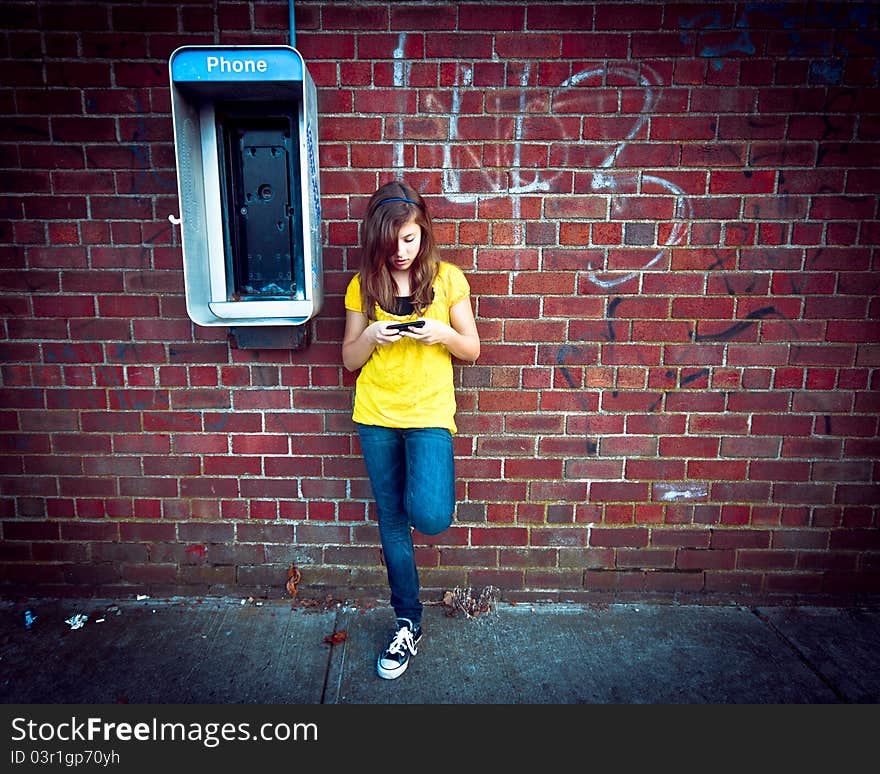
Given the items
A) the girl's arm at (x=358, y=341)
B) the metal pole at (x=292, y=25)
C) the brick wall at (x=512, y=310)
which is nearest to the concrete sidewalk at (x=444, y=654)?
the brick wall at (x=512, y=310)

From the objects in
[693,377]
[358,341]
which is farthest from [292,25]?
[693,377]

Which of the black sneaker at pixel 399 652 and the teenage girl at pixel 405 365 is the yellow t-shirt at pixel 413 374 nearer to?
the teenage girl at pixel 405 365

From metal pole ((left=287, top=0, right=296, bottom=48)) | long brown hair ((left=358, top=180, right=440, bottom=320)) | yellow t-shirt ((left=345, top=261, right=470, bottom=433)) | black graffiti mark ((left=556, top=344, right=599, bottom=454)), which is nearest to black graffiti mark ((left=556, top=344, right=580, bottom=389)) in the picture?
black graffiti mark ((left=556, top=344, right=599, bottom=454))

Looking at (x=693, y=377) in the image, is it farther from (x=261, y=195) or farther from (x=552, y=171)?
(x=261, y=195)

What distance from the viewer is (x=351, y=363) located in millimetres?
2361

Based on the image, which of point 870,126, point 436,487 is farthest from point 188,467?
point 870,126

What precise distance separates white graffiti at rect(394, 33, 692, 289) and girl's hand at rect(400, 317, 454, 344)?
0.69m

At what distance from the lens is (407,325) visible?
213 centimetres

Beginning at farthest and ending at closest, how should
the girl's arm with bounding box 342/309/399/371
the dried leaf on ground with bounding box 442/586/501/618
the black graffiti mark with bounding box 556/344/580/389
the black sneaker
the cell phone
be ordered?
1. the dried leaf on ground with bounding box 442/586/501/618
2. the black graffiti mark with bounding box 556/344/580/389
3. the black sneaker
4. the girl's arm with bounding box 342/309/399/371
5. the cell phone

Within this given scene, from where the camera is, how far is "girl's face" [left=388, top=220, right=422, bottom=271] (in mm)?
2158

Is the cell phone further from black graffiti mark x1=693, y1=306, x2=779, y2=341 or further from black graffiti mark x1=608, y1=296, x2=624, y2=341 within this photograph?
black graffiti mark x1=693, y1=306, x2=779, y2=341

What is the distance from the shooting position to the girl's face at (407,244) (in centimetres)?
216

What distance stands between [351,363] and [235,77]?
1151mm

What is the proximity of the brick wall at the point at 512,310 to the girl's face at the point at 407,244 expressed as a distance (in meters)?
0.46
